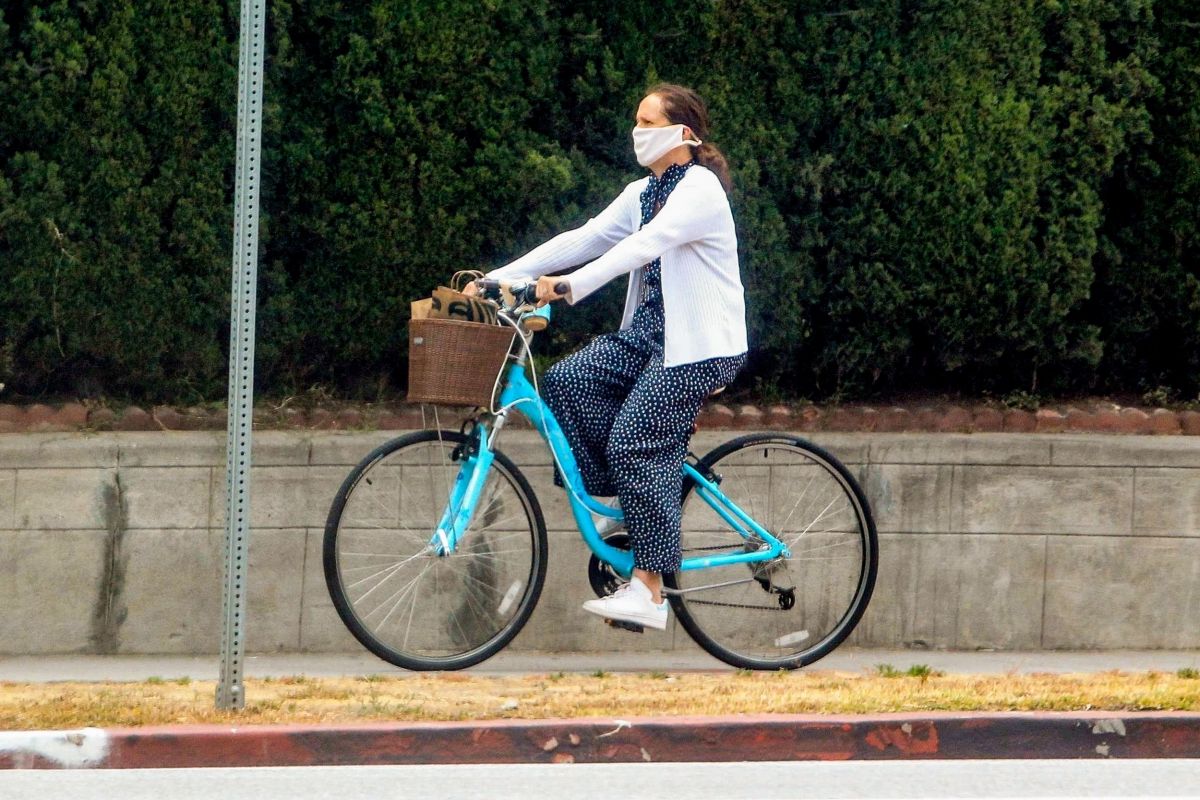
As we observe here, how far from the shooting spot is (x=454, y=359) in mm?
6207

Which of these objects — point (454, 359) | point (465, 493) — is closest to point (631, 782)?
point (465, 493)

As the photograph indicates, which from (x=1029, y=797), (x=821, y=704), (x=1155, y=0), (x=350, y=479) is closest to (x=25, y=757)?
(x=350, y=479)

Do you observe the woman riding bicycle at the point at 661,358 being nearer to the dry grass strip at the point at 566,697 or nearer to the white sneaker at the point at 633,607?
the white sneaker at the point at 633,607

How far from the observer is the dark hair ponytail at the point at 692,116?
648 centimetres

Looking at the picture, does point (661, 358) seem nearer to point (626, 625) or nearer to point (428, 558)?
point (626, 625)

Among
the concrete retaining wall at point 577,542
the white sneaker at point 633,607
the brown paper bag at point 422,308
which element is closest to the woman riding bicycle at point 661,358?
the white sneaker at point 633,607

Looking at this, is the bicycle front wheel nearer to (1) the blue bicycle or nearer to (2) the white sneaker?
(1) the blue bicycle

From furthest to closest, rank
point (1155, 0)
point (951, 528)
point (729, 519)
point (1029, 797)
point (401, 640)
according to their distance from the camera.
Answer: point (1155, 0) < point (951, 528) < point (401, 640) < point (729, 519) < point (1029, 797)

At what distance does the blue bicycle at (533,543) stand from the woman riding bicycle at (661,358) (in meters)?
0.13

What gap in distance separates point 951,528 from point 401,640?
2381mm

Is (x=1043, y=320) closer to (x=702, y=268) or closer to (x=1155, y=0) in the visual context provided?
(x=1155, y=0)

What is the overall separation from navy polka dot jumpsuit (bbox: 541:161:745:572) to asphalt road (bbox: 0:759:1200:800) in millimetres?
1012

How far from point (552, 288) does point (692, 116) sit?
0.83 m

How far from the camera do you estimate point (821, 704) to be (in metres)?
6.07
